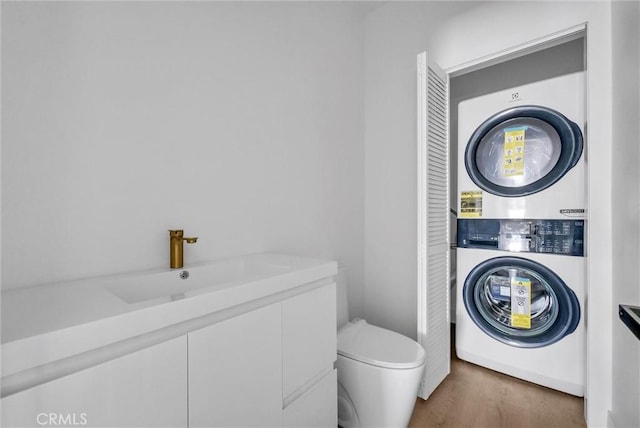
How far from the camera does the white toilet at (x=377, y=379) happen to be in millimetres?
1289

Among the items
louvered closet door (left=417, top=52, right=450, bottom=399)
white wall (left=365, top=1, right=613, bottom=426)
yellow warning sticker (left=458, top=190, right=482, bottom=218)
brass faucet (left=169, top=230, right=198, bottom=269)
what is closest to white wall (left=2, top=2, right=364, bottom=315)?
brass faucet (left=169, top=230, right=198, bottom=269)

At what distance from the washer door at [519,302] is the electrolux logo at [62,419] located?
2.10 metres

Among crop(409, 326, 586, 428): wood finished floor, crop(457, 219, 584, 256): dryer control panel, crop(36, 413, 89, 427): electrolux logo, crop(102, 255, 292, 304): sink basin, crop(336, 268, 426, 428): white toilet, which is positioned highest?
crop(457, 219, 584, 256): dryer control panel

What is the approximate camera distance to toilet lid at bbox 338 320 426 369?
1.32 metres

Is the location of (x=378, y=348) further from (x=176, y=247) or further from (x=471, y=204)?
(x=471, y=204)

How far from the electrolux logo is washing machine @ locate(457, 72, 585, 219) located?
2166 millimetres

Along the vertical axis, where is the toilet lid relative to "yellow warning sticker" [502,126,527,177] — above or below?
below

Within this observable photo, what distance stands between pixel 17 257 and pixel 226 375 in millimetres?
704

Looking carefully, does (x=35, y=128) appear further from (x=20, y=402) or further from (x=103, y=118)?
(x=20, y=402)

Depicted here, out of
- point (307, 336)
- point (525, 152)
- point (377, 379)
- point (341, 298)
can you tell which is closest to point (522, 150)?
point (525, 152)

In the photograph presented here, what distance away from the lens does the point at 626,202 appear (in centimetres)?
122

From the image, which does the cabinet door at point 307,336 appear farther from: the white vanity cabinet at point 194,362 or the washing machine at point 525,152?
the washing machine at point 525,152

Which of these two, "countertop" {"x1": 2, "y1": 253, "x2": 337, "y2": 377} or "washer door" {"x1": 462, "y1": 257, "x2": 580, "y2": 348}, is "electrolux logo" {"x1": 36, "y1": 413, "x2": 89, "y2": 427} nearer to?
"countertop" {"x1": 2, "y1": 253, "x2": 337, "y2": 377}

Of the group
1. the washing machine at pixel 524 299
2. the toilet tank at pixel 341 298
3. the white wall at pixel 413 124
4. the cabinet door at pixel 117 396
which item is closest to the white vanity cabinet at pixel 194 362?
the cabinet door at pixel 117 396
